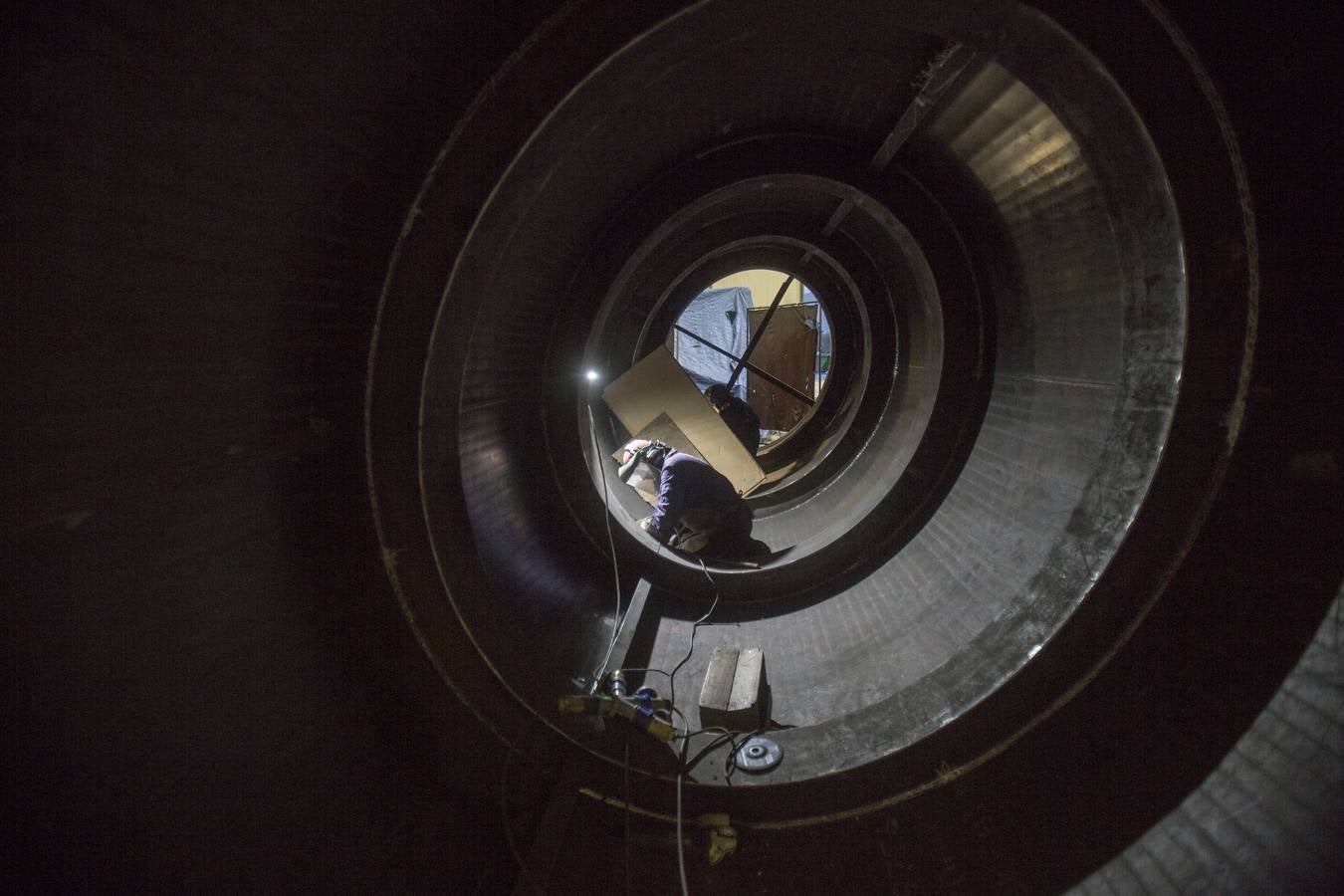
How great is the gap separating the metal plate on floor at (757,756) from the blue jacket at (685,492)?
1.39 meters

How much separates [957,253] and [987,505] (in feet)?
4.15

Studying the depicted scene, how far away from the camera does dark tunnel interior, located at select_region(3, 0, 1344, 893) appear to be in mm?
768

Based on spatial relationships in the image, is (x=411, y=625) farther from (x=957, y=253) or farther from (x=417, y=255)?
(x=957, y=253)

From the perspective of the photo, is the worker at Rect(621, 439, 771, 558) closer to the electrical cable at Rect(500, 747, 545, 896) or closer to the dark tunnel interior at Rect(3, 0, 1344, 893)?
the dark tunnel interior at Rect(3, 0, 1344, 893)

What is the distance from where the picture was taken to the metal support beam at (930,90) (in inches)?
67.5

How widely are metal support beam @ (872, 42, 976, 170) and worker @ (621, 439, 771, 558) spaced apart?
198 cm

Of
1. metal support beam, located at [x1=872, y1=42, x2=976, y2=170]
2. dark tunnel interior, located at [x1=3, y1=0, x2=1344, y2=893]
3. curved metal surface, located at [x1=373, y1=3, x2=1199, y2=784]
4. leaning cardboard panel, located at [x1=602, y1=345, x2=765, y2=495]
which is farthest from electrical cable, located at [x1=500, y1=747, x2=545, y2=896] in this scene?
metal support beam, located at [x1=872, y1=42, x2=976, y2=170]

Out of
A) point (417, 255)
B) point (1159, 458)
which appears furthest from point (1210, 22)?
point (417, 255)

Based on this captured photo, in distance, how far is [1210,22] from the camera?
1222mm

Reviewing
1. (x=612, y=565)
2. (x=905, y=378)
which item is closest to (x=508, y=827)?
(x=612, y=565)

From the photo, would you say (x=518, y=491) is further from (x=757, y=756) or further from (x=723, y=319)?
(x=723, y=319)

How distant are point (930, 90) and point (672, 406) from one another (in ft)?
7.75

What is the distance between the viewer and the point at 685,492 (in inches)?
121

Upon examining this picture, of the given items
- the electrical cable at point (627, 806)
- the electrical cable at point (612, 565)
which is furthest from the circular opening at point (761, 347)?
the electrical cable at point (627, 806)
